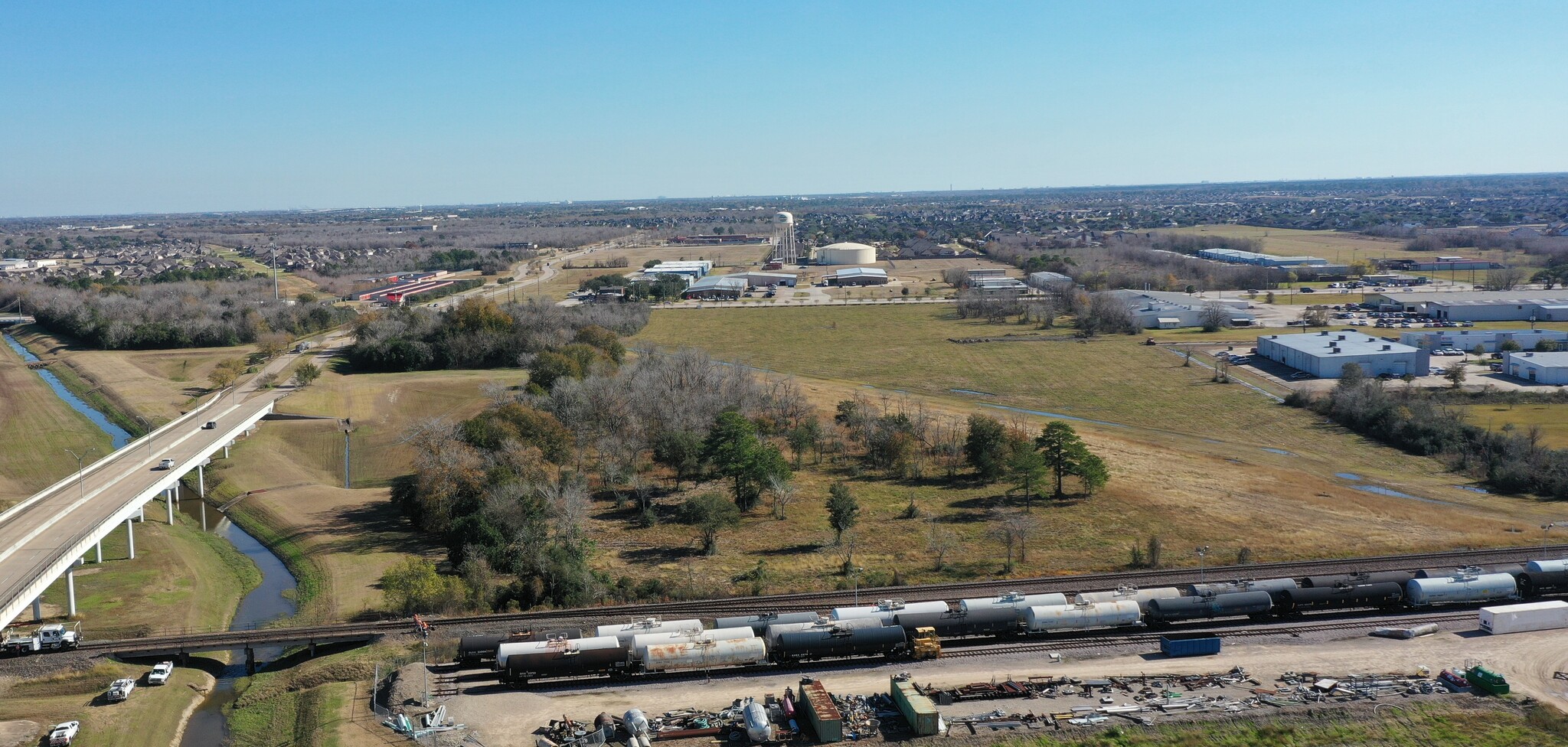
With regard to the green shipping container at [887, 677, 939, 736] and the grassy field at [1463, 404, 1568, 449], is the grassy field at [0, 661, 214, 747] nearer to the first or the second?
the green shipping container at [887, 677, 939, 736]

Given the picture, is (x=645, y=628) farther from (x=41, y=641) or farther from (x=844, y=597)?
(x=41, y=641)

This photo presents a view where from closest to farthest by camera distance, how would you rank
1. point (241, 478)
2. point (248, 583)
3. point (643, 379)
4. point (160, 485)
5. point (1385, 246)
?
point (248, 583)
point (160, 485)
point (241, 478)
point (643, 379)
point (1385, 246)

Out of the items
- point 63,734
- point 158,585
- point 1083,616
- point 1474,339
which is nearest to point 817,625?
point 1083,616

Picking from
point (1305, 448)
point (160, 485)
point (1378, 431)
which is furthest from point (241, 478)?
point (1378, 431)

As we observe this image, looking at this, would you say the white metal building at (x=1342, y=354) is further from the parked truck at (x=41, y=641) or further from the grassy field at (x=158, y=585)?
the parked truck at (x=41, y=641)

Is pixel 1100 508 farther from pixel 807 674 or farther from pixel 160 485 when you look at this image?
pixel 160 485

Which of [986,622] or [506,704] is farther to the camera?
[986,622]
